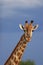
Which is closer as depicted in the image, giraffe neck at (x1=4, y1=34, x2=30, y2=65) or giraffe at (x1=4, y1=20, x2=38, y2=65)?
giraffe at (x1=4, y1=20, x2=38, y2=65)

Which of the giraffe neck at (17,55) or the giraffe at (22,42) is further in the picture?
the giraffe neck at (17,55)

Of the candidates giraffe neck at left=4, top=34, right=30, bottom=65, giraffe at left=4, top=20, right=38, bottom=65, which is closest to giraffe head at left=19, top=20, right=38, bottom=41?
giraffe at left=4, top=20, right=38, bottom=65

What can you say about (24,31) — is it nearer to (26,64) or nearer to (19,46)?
(19,46)

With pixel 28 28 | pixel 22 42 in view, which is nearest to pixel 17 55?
pixel 22 42

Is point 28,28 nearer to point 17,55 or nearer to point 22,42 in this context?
point 22,42

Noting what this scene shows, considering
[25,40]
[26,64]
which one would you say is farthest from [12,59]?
[26,64]

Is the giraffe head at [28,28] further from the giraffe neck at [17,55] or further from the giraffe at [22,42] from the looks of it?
the giraffe neck at [17,55]

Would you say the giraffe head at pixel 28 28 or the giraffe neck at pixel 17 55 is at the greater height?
the giraffe head at pixel 28 28

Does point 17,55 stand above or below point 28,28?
below

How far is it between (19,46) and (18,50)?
0.07 meters

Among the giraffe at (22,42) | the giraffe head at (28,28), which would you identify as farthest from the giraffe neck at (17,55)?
the giraffe head at (28,28)

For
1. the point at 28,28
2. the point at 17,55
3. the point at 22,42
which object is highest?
the point at 28,28

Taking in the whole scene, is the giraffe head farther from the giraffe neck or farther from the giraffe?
the giraffe neck

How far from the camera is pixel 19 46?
215 inches
